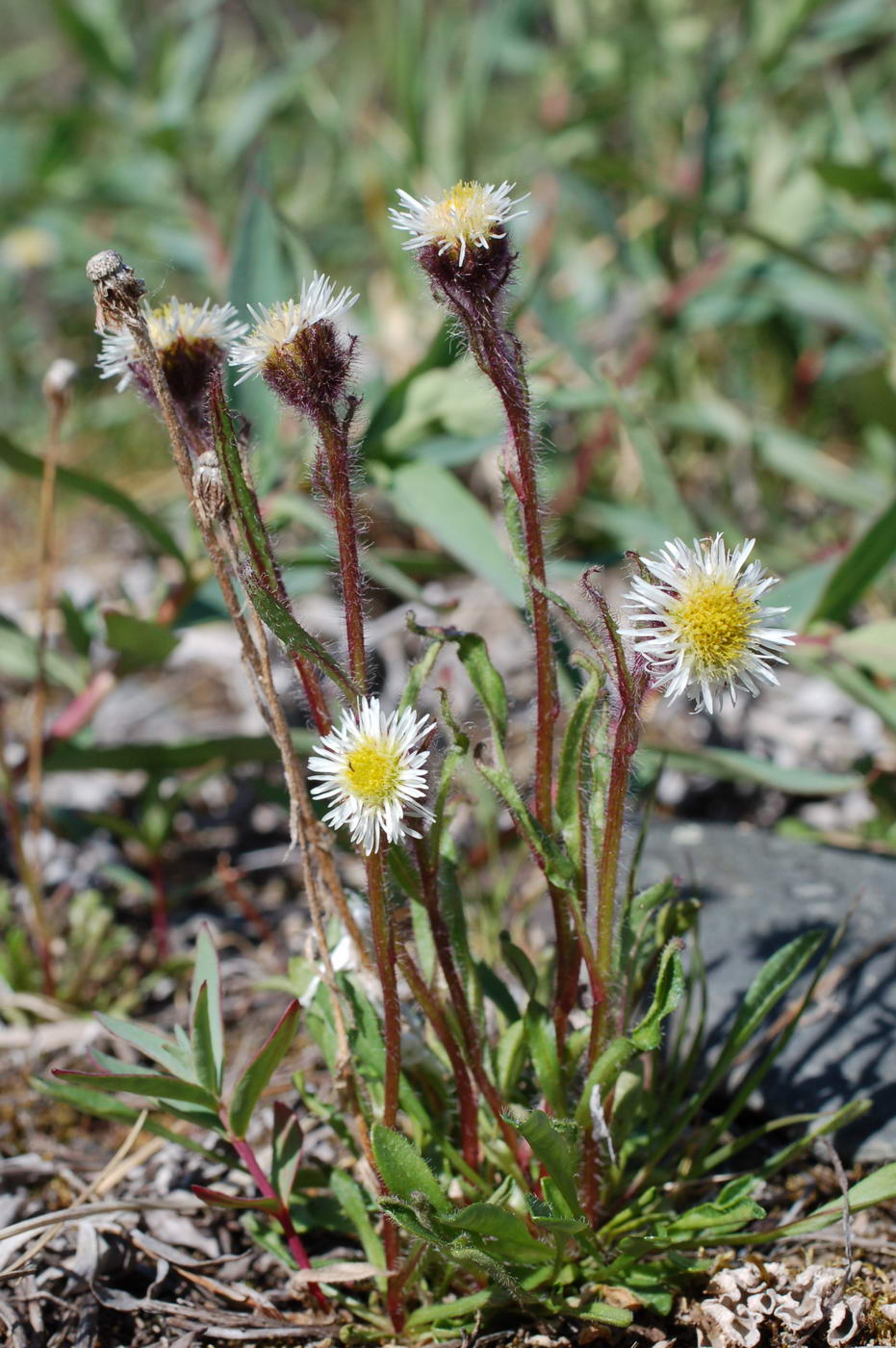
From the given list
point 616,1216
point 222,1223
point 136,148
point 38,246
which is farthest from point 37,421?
point 616,1216

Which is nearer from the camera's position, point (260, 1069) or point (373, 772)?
point (373, 772)

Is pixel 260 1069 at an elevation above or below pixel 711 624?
below

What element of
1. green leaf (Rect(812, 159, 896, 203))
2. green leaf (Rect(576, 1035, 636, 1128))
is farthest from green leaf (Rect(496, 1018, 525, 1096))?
green leaf (Rect(812, 159, 896, 203))

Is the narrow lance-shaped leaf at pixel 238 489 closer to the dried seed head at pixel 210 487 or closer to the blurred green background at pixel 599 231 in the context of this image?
the dried seed head at pixel 210 487

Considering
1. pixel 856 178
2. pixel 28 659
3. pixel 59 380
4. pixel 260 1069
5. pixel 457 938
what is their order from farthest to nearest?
pixel 856 178 → pixel 28 659 → pixel 59 380 → pixel 457 938 → pixel 260 1069

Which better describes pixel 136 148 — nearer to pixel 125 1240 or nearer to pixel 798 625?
pixel 798 625

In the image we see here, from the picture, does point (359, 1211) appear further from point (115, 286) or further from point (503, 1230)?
point (115, 286)

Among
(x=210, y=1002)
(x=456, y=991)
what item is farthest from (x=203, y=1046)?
(x=456, y=991)

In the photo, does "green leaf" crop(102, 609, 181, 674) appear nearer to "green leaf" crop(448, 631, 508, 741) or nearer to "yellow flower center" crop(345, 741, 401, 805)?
"green leaf" crop(448, 631, 508, 741)
